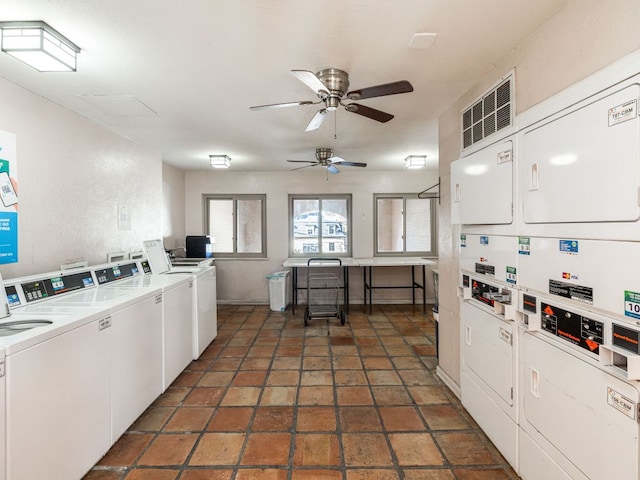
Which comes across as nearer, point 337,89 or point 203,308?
point 337,89

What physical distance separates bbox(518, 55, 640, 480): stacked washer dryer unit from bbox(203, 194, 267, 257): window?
4875mm

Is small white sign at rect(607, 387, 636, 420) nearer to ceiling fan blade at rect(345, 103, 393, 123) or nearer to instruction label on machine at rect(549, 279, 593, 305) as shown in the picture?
instruction label on machine at rect(549, 279, 593, 305)

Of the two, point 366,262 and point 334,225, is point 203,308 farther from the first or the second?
point 334,225

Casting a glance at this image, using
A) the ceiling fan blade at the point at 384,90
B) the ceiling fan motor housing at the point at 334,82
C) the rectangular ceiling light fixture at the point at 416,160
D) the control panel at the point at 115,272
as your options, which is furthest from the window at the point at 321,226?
the ceiling fan blade at the point at 384,90

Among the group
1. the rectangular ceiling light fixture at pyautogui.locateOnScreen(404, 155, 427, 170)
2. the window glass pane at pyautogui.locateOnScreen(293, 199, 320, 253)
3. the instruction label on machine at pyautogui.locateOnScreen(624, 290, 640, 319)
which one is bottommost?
the instruction label on machine at pyautogui.locateOnScreen(624, 290, 640, 319)

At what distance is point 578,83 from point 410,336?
3.43 meters

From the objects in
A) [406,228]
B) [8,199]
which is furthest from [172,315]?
[406,228]

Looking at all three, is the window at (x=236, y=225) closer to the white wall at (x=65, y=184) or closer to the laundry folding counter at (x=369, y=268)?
the laundry folding counter at (x=369, y=268)

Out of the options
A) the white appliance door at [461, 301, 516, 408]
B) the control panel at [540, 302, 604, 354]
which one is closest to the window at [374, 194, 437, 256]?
the white appliance door at [461, 301, 516, 408]

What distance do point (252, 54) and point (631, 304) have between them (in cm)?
225

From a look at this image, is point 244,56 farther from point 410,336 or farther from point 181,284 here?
point 410,336

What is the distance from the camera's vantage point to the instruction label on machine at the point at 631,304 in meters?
1.06

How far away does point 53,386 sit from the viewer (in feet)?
5.03

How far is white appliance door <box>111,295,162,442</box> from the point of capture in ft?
6.59
